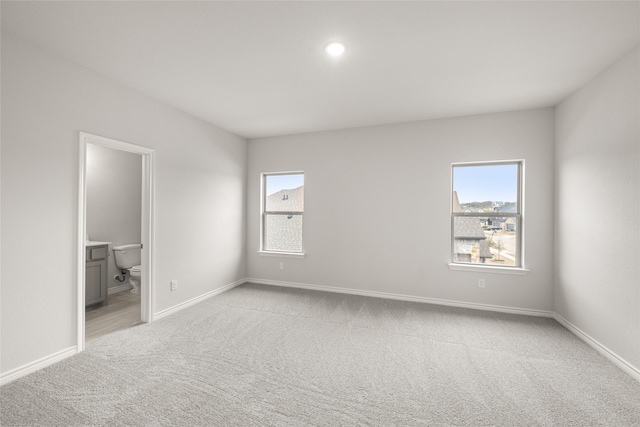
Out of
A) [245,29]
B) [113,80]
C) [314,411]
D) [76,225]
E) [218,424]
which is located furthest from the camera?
[113,80]

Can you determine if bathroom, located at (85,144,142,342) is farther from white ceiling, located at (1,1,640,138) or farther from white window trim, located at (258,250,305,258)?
white ceiling, located at (1,1,640,138)

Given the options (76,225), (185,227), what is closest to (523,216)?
(185,227)

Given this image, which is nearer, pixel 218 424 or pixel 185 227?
pixel 218 424

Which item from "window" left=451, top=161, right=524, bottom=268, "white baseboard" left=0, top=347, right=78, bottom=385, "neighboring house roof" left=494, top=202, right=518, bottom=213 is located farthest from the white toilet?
"neighboring house roof" left=494, top=202, right=518, bottom=213

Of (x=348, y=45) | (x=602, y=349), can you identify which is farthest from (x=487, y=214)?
(x=348, y=45)

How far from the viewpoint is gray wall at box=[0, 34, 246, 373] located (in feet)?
6.68

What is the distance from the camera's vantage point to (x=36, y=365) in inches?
85.8

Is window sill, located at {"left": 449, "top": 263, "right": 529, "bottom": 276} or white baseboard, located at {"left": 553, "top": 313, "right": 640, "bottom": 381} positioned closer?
white baseboard, located at {"left": 553, "top": 313, "right": 640, "bottom": 381}

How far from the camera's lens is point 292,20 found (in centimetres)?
187

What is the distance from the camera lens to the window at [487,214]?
360 cm

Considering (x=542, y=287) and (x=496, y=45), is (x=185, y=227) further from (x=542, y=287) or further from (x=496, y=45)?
(x=542, y=287)

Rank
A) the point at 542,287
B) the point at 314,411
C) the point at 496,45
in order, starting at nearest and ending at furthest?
1. the point at 314,411
2. the point at 496,45
3. the point at 542,287

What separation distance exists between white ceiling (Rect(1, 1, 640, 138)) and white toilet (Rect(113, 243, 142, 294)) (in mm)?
2518

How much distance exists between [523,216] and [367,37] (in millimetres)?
2966
